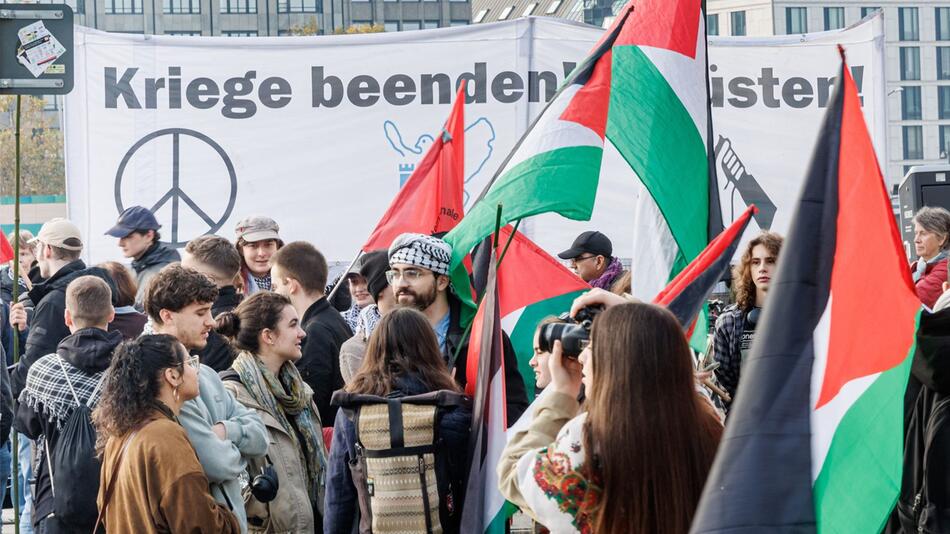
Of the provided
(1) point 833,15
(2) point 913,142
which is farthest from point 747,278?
(2) point 913,142

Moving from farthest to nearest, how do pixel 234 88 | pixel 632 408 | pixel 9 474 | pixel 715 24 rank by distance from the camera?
1. pixel 715 24
2. pixel 234 88
3. pixel 9 474
4. pixel 632 408

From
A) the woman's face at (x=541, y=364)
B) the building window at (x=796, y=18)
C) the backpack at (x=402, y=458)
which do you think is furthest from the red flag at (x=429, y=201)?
the building window at (x=796, y=18)

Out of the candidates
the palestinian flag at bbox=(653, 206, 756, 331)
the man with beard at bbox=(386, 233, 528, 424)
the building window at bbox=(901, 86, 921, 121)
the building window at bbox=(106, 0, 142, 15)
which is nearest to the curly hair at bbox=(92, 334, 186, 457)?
the man with beard at bbox=(386, 233, 528, 424)

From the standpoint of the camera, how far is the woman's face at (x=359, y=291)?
8375 millimetres

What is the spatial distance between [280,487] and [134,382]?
3.43 feet

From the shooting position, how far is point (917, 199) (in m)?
14.5

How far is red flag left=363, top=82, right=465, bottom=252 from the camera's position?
700 centimetres

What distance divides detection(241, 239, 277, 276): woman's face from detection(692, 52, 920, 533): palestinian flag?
5247 mm

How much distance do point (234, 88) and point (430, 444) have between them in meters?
6.62

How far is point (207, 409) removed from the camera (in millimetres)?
4926

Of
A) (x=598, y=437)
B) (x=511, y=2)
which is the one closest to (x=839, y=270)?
(x=598, y=437)

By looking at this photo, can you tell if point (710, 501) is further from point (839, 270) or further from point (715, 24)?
point (715, 24)

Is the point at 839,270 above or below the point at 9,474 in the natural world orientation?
above

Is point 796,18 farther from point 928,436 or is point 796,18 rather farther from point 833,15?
point 928,436
